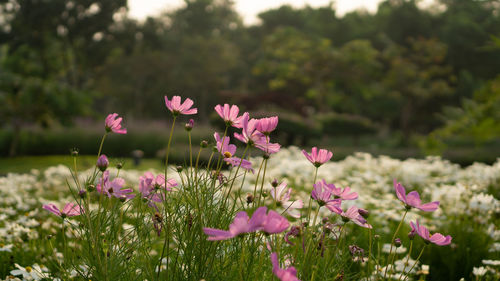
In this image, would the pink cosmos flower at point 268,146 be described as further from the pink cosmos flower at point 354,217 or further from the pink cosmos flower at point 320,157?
the pink cosmos flower at point 354,217

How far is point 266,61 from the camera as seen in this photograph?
1098 inches

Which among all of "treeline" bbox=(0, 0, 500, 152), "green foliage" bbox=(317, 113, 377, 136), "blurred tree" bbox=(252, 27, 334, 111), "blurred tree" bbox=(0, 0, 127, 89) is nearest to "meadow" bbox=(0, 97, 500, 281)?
"treeline" bbox=(0, 0, 500, 152)

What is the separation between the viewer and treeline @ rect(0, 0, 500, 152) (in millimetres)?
17547

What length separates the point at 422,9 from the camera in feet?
103

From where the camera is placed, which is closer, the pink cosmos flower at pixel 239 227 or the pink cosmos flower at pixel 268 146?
the pink cosmos flower at pixel 239 227

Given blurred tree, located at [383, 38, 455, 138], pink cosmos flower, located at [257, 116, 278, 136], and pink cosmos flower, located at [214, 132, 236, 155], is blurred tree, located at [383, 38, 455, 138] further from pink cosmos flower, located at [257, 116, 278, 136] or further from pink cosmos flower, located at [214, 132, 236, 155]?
pink cosmos flower, located at [257, 116, 278, 136]

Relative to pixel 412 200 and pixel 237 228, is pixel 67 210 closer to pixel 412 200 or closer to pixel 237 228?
pixel 237 228

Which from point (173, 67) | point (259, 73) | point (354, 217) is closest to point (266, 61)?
point (259, 73)

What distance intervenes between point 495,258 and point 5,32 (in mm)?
21977

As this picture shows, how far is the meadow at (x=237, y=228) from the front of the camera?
1.33 metres

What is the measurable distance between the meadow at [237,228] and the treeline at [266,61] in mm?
9102

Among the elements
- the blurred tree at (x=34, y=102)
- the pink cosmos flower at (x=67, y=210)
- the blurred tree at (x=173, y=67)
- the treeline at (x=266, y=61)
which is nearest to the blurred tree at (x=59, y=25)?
the treeline at (x=266, y=61)

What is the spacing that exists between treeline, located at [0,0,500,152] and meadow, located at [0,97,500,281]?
9.10 meters

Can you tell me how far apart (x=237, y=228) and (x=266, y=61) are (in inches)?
1087
